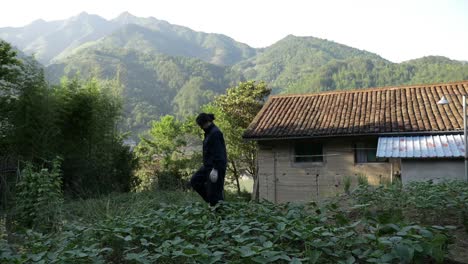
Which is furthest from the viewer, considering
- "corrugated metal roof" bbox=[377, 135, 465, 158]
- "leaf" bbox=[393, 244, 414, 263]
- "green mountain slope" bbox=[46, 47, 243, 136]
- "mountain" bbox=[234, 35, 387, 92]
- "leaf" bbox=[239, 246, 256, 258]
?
"mountain" bbox=[234, 35, 387, 92]

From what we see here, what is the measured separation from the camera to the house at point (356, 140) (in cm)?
1253

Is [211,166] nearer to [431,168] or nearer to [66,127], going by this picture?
[66,127]

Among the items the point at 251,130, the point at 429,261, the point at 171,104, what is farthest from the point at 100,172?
the point at 171,104

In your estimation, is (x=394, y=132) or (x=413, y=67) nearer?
(x=394, y=132)

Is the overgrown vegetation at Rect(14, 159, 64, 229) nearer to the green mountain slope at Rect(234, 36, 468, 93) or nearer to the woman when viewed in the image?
the woman

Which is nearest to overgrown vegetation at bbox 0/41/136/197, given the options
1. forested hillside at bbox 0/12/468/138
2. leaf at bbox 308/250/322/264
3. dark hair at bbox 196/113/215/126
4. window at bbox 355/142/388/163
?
forested hillside at bbox 0/12/468/138

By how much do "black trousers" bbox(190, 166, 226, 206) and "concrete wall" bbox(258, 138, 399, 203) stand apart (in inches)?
335

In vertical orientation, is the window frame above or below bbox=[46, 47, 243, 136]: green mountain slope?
below

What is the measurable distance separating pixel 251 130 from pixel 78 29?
19992 centimetres

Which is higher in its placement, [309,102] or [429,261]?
[309,102]

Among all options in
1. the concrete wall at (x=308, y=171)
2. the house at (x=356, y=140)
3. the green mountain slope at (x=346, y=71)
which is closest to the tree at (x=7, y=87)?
the house at (x=356, y=140)

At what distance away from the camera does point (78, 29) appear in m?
196

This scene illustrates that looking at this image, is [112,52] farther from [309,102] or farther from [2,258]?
[2,258]

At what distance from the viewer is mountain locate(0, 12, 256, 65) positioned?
141 m
